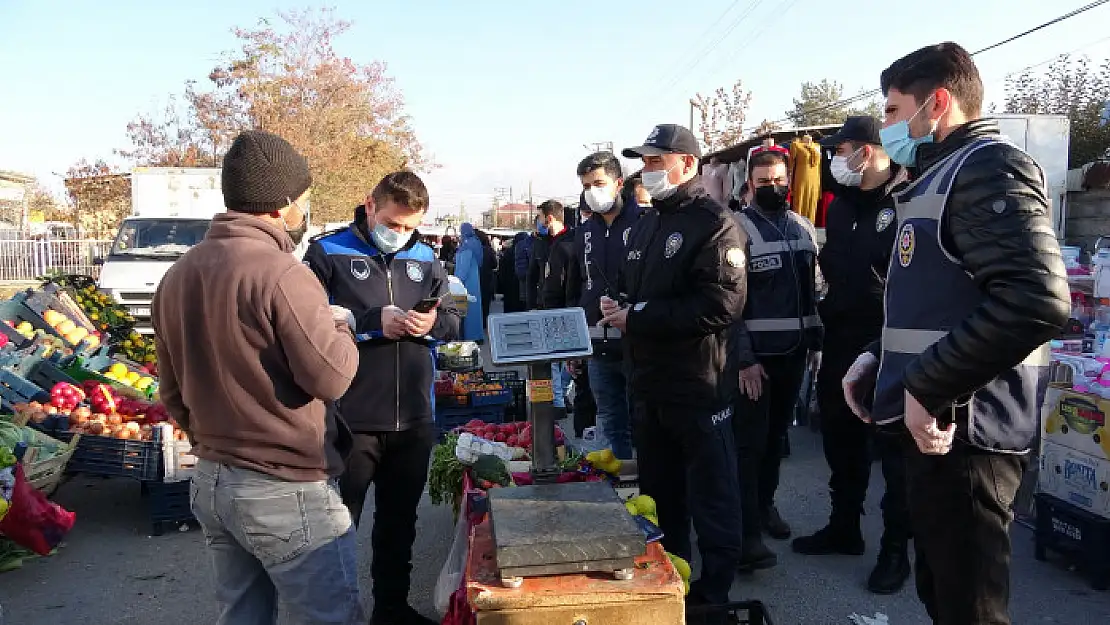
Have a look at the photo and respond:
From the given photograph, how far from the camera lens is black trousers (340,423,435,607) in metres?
3.60

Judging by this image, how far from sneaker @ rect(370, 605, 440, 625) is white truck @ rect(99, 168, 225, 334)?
7652 millimetres

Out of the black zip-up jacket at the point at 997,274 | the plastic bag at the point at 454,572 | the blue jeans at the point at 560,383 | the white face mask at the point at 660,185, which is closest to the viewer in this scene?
the black zip-up jacket at the point at 997,274

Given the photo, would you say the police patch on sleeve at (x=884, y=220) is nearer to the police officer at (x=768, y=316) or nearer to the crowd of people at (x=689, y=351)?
the crowd of people at (x=689, y=351)

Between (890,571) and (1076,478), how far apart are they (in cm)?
130

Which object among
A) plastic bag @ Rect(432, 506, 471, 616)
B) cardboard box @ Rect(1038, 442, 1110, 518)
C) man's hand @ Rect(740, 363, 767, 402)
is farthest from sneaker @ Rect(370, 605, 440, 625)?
cardboard box @ Rect(1038, 442, 1110, 518)

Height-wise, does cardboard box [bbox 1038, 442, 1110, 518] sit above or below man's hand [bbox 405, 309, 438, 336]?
below

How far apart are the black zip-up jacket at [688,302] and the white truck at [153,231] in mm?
8125

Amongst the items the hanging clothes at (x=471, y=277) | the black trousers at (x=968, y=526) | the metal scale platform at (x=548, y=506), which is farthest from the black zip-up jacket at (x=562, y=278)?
the hanging clothes at (x=471, y=277)

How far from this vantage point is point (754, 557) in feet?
14.7

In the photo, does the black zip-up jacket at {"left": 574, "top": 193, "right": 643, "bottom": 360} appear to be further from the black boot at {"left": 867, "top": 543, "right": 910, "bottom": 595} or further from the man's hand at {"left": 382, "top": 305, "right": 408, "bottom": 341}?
the man's hand at {"left": 382, "top": 305, "right": 408, "bottom": 341}

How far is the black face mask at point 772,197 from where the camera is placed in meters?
4.64

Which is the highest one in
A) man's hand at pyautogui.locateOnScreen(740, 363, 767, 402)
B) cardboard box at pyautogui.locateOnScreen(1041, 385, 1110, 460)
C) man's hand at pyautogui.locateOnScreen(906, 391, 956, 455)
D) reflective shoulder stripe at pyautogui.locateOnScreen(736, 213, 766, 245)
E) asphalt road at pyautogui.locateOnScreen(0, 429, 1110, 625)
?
reflective shoulder stripe at pyautogui.locateOnScreen(736, 213, 766, 245)

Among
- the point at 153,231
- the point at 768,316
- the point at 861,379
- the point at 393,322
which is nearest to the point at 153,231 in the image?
the point at 153,231

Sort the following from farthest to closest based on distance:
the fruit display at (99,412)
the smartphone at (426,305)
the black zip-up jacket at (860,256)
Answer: the fruit display at (99,412) → the black zip-up jacket at (860,256) → the smartphone at (426,305)
